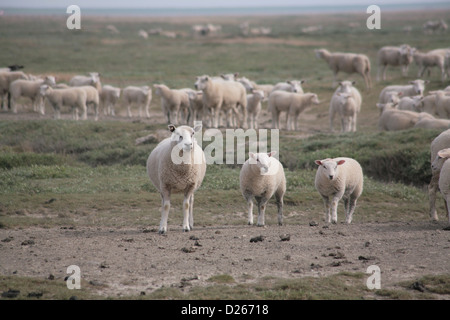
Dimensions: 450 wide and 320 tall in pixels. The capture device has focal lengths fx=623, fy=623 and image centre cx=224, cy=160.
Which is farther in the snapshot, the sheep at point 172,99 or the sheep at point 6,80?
the sheep at point 6,80

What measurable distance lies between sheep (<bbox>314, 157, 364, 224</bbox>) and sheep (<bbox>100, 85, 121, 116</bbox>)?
1743 cm

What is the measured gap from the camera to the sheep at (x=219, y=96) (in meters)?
22.8

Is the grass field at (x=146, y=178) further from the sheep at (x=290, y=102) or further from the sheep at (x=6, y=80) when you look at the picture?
the sheep at (x=6, y=80)

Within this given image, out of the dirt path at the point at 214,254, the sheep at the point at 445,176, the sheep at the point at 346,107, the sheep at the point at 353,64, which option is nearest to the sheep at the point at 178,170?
the dirt path at the point at 214,254

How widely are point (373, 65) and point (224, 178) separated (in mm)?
33955

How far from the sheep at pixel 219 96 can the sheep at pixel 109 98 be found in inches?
241

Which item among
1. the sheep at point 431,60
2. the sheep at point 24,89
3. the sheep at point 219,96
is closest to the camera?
the sheep at point 219,96

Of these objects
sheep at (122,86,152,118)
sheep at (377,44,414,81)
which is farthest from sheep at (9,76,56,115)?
sheep at (377,44,414,81)

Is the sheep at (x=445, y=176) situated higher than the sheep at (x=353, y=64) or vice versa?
the sheep at (x=353, y=64)

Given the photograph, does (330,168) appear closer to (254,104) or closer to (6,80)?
(254,104)

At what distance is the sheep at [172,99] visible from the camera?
24141 millimetres

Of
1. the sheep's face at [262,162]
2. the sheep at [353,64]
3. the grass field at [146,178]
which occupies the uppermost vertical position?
the sheep at [353,64]

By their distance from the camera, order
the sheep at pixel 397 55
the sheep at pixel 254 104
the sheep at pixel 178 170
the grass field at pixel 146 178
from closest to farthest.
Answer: the sheep at pixel 178 170, the grass field at pixel 146 178, the sheep at pixel 254 104, the sheep at pixel 397 55

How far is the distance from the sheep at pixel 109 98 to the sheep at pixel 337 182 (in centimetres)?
1743
